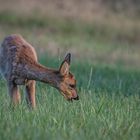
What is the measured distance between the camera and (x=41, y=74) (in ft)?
35.4

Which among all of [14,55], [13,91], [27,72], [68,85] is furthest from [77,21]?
[68,85]

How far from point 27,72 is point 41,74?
1.22 ft

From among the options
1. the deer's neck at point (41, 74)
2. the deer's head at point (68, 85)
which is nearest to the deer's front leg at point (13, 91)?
the deer's neck at point (41, 74)

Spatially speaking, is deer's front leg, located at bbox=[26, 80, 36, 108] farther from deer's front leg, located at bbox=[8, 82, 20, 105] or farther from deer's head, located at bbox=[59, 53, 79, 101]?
deer's head, located at bbox=[59, 53, 79, 101]

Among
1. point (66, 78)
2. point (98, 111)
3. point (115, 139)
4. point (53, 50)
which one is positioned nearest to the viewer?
point (115, 139)

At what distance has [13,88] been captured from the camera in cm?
1143

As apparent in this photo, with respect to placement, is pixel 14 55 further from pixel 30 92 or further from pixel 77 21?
pixel 77 21

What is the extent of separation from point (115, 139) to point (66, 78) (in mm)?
2639

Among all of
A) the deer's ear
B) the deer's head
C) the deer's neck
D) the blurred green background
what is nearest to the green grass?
the deer's head

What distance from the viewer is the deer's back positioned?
11305 millimetres

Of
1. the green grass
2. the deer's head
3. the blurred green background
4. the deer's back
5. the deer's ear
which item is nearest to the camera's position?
the green grass

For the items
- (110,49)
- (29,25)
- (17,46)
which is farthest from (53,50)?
(17,46)

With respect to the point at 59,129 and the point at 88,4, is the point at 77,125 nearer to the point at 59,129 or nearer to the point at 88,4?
the point at 59,129

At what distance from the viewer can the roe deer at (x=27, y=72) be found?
1058 cm
